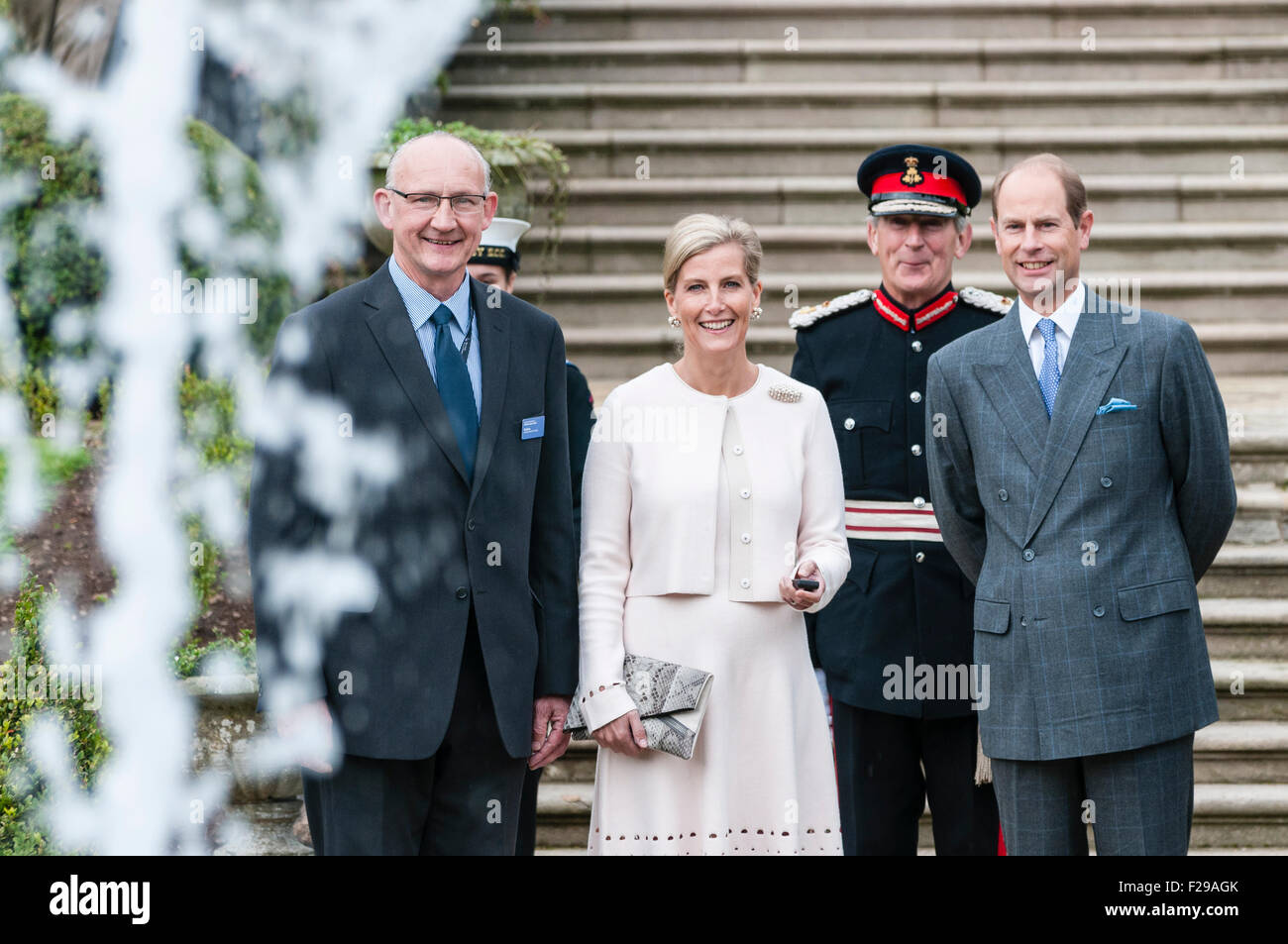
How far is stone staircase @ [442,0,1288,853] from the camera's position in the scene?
6.98 meters

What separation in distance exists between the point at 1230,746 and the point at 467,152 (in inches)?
128

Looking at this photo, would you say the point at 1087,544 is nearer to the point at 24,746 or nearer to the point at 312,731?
the point at 312,731

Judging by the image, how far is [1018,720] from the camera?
279 centimetres

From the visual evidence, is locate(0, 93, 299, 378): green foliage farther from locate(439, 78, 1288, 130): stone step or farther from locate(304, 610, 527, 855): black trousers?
locate(304, 610, 527, 855): black trousers

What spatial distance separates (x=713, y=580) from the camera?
9.52ft

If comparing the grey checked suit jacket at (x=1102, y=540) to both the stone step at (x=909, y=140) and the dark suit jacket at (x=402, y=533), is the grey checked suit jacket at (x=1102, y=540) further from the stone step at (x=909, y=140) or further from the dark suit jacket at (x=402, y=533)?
the stone step at (x=909, y=140)

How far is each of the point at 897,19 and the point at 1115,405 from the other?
6096 millimetres

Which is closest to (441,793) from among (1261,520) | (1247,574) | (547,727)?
(547,727)

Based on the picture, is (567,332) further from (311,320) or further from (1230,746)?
(311,320)

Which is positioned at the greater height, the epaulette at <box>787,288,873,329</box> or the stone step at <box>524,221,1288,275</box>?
the stone step at <box>524,221,1288,275</box>

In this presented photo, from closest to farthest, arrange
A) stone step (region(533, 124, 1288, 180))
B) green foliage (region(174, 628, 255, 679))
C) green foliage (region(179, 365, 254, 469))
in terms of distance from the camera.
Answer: green foliage (region(174, 628, 255, 679)), green foliage (region(179, 365, 254, 469)), stone step (region(533, 124, 1288, 180))

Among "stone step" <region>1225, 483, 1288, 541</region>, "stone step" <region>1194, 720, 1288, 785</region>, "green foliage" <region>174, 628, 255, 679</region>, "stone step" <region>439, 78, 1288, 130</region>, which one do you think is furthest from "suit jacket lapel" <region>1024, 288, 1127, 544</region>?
"stone step" <region>439, 78, 1288, 130</region>

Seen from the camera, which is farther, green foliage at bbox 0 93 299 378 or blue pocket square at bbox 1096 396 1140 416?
green foliage at bbox 0 93 299 378

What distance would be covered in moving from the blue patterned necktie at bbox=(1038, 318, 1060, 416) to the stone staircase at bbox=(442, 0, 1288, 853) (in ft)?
11.0
